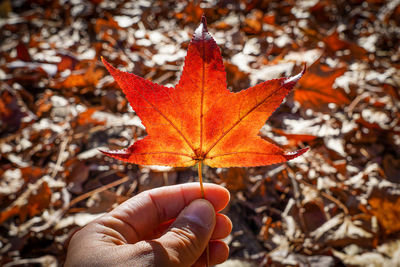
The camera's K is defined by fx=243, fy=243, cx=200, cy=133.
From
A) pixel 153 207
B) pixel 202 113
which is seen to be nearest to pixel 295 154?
pixel 202 113

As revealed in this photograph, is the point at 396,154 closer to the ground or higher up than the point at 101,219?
closer to the ground

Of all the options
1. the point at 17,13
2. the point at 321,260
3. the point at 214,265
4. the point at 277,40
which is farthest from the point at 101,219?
the point at 17,13

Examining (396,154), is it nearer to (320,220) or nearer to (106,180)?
(320,220)

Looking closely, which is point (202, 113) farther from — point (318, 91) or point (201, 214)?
point (318, 91)

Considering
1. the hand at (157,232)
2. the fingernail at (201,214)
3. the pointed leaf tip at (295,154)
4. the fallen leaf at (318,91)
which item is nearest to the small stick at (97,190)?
the hand at (157,232)

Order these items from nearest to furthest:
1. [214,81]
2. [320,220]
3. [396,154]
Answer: [214,81] → [320,220] → [396,154]

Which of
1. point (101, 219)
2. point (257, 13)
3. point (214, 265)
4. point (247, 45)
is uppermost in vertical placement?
point (257, 13)
